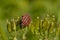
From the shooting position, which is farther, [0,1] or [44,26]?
[0,1]

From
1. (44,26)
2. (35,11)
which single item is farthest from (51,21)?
(35,11)

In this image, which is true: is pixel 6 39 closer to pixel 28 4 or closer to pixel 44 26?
pixel 44 26

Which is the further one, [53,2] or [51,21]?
[53,2]

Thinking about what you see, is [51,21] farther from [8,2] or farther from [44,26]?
[8,2]

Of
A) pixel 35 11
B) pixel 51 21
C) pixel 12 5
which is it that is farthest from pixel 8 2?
pixel 51 21

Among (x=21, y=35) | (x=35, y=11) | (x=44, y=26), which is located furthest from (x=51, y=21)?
(x=35, y=11)

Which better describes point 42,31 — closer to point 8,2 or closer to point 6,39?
point 6,39

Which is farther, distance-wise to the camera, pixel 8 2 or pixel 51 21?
pixel 8 2
